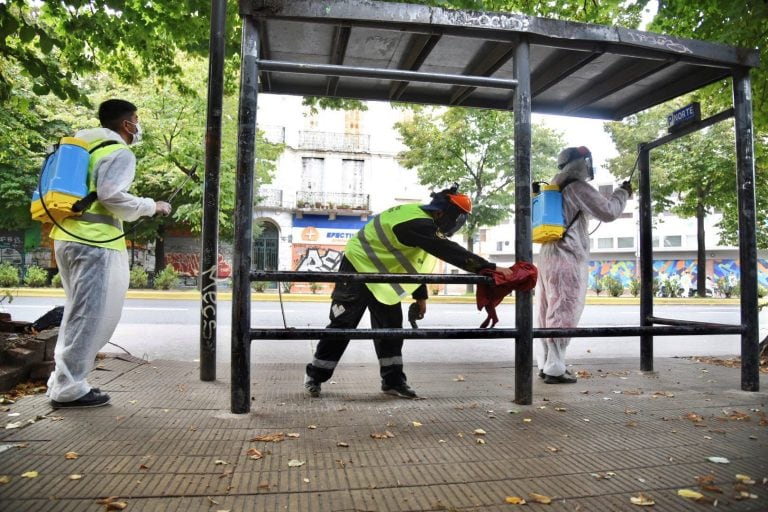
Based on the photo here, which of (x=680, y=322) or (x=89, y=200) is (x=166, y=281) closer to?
(x=89, y=200)

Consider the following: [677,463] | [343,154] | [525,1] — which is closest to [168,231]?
[343,154]

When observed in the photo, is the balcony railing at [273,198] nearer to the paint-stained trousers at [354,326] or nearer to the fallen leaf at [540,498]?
the paint-stained trousers at [354,326]

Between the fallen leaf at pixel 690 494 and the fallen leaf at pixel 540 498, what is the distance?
1.99 feet

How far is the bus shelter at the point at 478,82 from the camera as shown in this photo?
330 centimetres

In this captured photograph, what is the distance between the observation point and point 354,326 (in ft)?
13.5

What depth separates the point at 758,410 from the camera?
370 centimetres

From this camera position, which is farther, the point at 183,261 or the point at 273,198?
the point at 273,198

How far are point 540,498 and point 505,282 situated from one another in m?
1.55

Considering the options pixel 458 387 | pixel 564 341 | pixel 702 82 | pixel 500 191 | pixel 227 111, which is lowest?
pixel 458 387

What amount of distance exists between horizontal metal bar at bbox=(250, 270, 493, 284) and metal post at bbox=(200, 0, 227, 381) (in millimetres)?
1558

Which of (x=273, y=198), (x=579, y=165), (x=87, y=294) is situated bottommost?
(x=87, y=294)

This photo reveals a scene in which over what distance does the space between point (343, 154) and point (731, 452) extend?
28802 mm

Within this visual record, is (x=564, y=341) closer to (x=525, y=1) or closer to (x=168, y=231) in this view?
(x=525, y=1)

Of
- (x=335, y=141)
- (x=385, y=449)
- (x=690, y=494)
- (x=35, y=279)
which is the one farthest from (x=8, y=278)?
(x=690, y=494)
